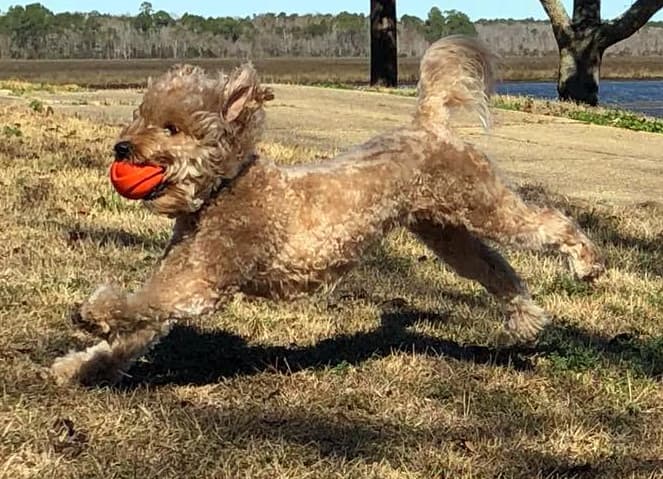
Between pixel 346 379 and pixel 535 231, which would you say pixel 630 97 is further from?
pixel 346 379

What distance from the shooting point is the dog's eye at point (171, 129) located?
427cm

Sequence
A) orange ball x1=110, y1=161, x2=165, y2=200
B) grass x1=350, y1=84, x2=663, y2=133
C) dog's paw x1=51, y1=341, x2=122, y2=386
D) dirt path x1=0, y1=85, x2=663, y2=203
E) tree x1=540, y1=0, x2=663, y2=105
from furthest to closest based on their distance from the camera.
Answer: tree x1=540, y1=0, x2=663, y2=105 < grass x1=350, y1=84, x2=663, y2=133 < dirt path x1=0, y1=85, x2=663, y2=203 < dog's paw x1=51, y1=341, x2=122, y2=386 < orange ball x1=110, y1=161, x2=165, y2=200

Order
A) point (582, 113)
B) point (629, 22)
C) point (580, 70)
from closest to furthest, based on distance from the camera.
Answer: point (582, 113), point (629, 22), point (580, 70)

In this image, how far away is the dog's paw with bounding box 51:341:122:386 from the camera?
4578 mm

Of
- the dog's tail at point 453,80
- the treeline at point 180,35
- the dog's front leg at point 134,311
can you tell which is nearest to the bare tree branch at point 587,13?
the dog's tail at point 453,80

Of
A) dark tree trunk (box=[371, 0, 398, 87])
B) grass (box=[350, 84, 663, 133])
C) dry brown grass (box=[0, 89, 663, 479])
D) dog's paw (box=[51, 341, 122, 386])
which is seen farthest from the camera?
dark tree trunk (box=[371, 0, 398, 87])

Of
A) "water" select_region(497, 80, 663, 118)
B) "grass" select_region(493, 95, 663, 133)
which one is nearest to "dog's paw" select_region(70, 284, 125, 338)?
"grass" select_region(493, 95, 663, 133)

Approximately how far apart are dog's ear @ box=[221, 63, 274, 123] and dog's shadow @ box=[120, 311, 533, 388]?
3.95ft

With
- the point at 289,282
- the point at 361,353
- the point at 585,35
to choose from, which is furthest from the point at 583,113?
the point at 289,282

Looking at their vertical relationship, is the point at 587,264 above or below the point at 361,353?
above

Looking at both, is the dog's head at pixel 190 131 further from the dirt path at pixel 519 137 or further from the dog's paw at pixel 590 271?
the dirt path at pixel 519 137

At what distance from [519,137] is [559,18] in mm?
9179

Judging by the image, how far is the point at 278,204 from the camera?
4.59 m

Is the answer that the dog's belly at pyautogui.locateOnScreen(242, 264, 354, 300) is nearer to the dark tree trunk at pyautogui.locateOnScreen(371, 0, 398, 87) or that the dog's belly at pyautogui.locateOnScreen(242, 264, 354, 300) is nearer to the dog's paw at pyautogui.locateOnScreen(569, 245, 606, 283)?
the dog's paw at pyautogui.locateOnScreen(569, 245, 606, 283)
